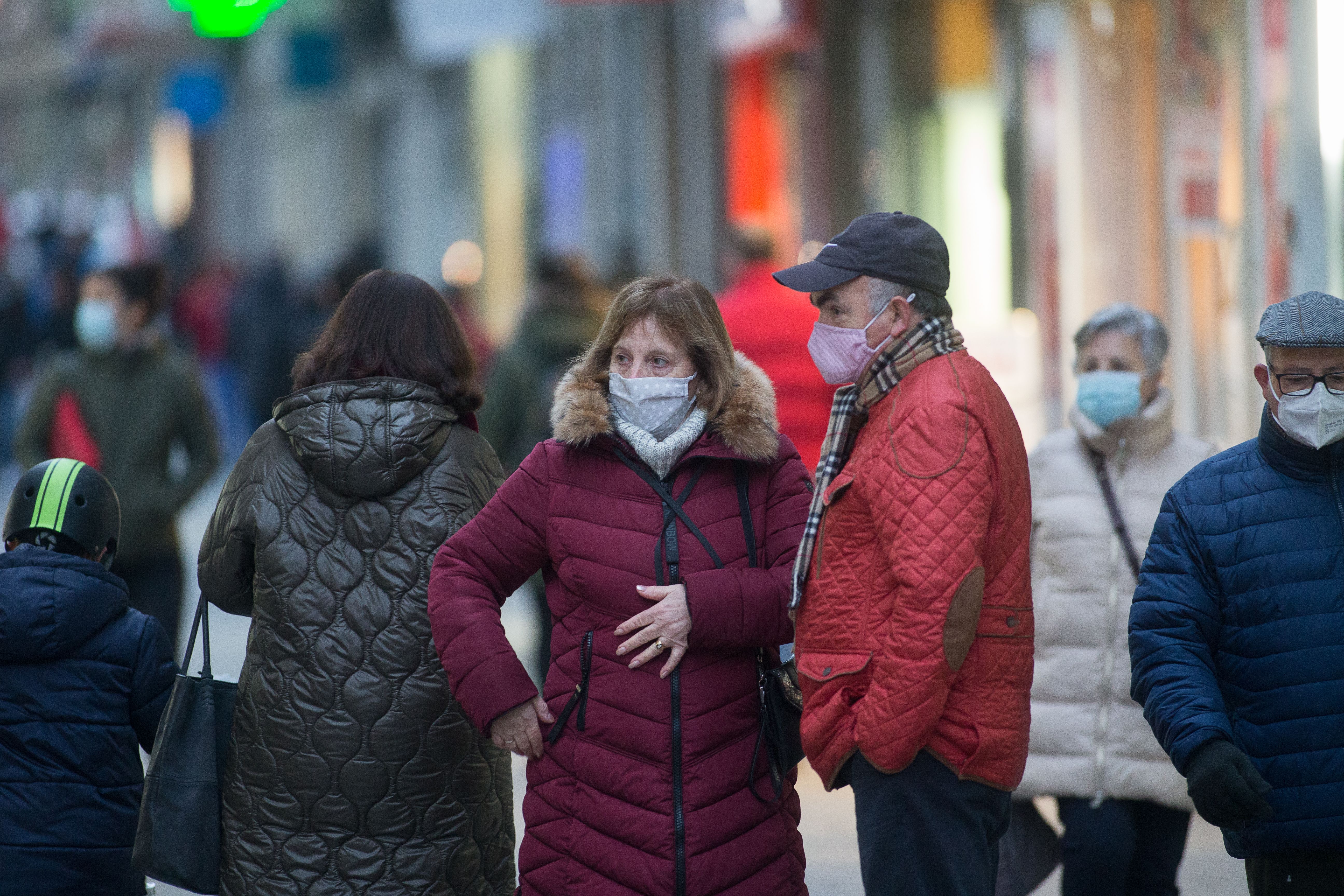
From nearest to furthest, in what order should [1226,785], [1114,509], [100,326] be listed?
[1226,785] → [1114,509] → [100,326]

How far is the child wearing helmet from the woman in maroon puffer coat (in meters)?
0.84

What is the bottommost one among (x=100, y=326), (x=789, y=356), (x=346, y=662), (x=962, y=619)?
(x=346, y=662)

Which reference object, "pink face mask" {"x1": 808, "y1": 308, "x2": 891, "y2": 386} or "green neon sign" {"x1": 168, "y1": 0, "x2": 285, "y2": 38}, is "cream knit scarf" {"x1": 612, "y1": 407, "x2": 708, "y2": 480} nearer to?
"pink face mask" {"x1": 808, "y1": 308, "x2": 891, "y2": 386}

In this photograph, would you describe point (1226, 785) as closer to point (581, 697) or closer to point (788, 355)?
point (581, 697)

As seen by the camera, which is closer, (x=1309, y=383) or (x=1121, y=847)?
(x=1309, y=383)

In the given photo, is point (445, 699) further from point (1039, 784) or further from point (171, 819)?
Result: point (1039, 784)

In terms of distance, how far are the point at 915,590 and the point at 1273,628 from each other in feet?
2.47

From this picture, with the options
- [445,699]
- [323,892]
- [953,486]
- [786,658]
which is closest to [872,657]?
[953,486]

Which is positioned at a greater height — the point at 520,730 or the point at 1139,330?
the point at 1139,330

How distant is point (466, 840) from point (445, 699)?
34 cm

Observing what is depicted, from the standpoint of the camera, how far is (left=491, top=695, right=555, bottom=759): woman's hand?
381 cm

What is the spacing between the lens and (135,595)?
254 inches

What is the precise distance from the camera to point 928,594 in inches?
139

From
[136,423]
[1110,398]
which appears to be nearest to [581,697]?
[1110,398]
